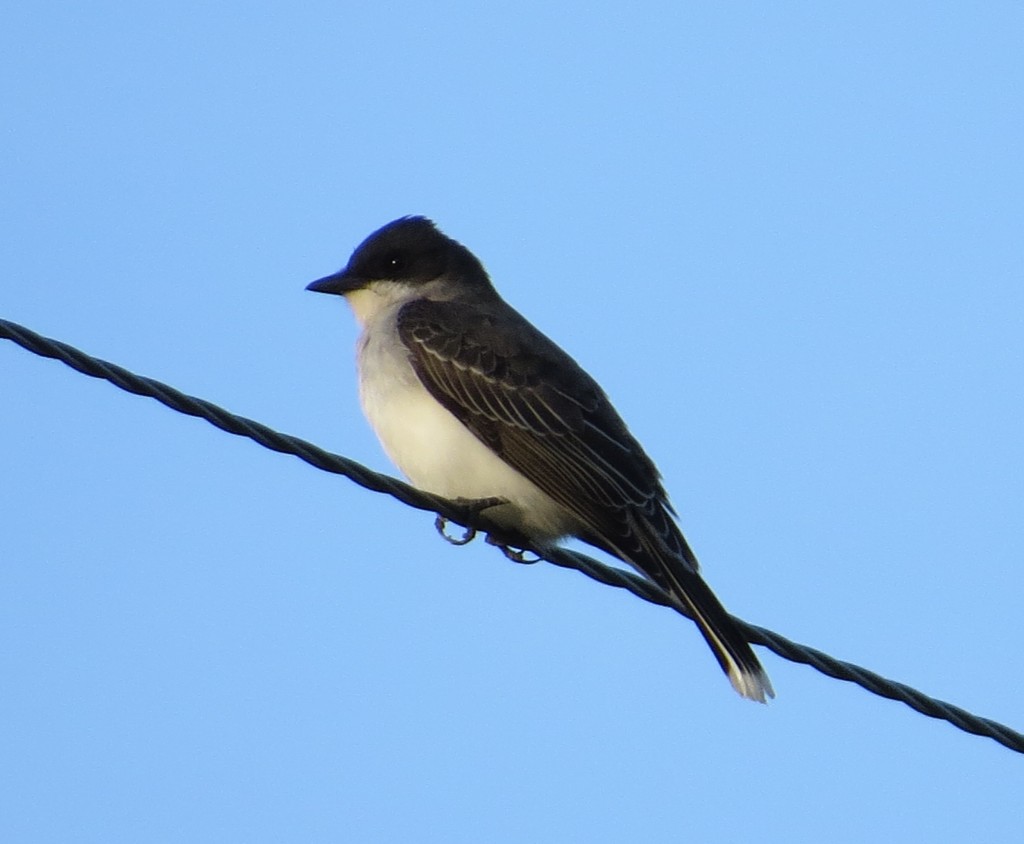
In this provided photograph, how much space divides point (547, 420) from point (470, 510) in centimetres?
65

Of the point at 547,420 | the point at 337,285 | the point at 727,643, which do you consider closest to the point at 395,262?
the point at 337,285

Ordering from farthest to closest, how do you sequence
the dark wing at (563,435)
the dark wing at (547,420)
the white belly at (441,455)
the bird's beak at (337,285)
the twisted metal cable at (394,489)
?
the bird's beak at (337,285) < the white belly at (441,455) < the dark wing at (547,420) < the dark wing at (563,435) < the twisted metal cable at (394,489)

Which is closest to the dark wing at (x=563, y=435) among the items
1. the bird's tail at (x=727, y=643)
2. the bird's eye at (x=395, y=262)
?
the bird's tail at (x=727, y=643)

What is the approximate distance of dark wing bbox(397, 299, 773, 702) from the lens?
6.17 metres

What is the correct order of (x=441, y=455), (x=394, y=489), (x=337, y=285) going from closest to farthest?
1. (x=394, y=489)
2. (x=441, y=455)
3. (x=337, y=285)

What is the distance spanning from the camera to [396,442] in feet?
23.3

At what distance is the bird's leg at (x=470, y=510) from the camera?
674 centimetres

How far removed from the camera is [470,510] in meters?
6.72

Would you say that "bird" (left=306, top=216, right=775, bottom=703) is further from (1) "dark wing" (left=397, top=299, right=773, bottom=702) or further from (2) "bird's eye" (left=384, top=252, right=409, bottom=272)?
(2) "bird's eye" (left=384, top=252, right=409, bottom=272)

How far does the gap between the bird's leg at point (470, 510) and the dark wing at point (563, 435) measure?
7.3 inches

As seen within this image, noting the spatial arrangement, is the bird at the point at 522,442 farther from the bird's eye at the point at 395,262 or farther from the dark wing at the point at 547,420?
the bird's eye at the point at 395,262

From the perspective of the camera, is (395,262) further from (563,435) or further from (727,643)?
(727,643)

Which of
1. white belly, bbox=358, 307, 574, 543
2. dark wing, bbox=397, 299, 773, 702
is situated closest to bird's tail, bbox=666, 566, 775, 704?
dark wing, bbox=397, 299, 773, 702

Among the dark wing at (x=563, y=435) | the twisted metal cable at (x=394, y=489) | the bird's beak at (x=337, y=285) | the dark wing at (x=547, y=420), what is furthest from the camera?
the bird's beak at (x=337, y=285)
